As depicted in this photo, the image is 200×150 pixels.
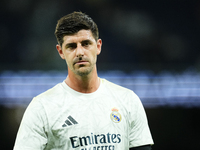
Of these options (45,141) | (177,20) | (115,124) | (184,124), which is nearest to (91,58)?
(115,124)

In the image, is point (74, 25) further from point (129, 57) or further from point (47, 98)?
point (129, 57)

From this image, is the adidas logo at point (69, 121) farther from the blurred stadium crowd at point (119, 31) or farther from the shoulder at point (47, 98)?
the blurred stadium crowd at point (119, 31)

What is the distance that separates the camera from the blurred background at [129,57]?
11.2 feet

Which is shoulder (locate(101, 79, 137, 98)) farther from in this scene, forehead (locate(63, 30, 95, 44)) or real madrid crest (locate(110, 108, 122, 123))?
forehead (locate(63, 30, 95, 44))

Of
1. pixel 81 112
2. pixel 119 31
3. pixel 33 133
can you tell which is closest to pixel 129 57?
pixel 119 31

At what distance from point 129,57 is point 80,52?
2187 mm

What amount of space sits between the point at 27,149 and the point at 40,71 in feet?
7.05

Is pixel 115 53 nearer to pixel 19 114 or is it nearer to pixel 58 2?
pixel 58 2

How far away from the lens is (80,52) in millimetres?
1585

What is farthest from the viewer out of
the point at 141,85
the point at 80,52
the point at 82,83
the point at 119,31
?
the point at 119,31

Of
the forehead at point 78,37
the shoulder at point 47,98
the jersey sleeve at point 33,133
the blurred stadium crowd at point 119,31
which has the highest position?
the blurred stadium crowd at point 119,31

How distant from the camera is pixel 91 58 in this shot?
163 cm

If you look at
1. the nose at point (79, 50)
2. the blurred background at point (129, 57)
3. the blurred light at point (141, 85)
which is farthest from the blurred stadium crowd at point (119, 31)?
the nose at point (79, 50)

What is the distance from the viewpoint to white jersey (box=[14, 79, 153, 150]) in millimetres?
1501
